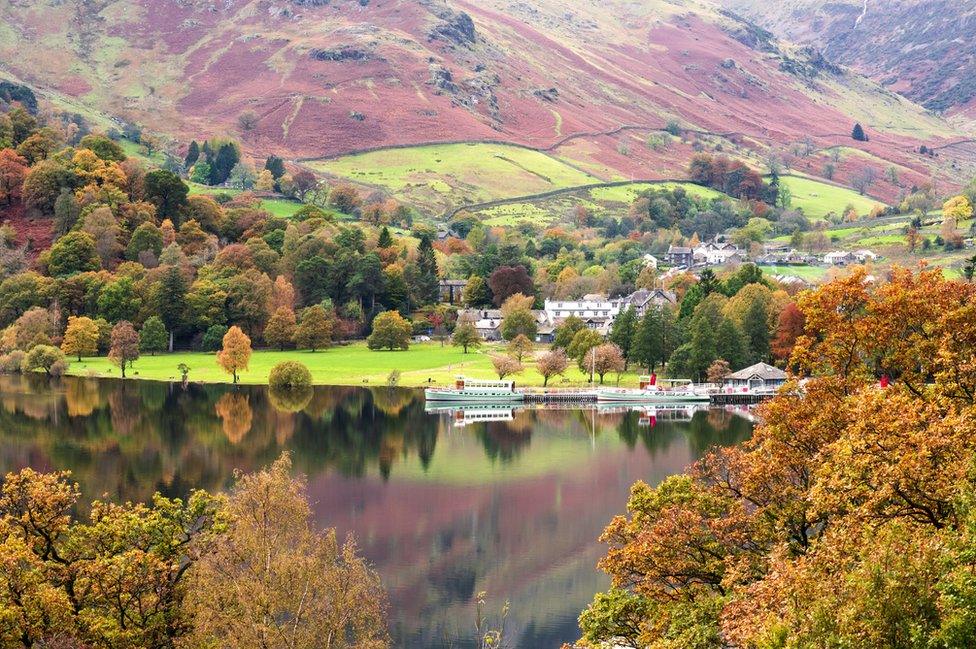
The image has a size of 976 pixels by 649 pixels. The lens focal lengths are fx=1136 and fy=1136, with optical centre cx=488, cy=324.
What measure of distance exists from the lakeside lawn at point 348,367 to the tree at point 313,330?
0.98m

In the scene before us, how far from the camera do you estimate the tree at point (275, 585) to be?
22.3 meters

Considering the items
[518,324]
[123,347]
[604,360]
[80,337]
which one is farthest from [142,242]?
[604,360]

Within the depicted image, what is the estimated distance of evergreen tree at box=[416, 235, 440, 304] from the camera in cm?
11594

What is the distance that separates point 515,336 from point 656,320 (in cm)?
1723

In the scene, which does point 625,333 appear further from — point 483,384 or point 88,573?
point 88,573

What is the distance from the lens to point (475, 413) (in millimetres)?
74812

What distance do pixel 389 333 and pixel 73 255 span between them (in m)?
30.6

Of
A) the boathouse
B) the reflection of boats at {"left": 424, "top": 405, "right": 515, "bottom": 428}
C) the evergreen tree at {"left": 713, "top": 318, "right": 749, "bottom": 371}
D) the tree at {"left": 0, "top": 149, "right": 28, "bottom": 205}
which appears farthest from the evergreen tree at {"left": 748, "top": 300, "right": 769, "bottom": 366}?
the tree at {"left": 0, "top": 149, "right": 28, "bottom": 205}

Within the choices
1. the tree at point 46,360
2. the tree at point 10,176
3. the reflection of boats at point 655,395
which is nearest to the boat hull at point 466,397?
the reflection of boats at point 655,395

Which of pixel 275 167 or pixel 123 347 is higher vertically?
pixel 275 167

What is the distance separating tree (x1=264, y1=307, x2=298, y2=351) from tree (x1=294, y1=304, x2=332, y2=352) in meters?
0.72

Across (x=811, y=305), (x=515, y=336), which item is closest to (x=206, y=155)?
(x=515, y=336)

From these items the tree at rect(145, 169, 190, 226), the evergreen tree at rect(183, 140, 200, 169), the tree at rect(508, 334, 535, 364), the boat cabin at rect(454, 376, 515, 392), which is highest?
the evergreen tree at rect(183, 140, 200, 169)

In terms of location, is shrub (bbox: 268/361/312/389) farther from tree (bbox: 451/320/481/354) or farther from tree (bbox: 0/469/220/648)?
tree (bbox: 0/469/220/648)
